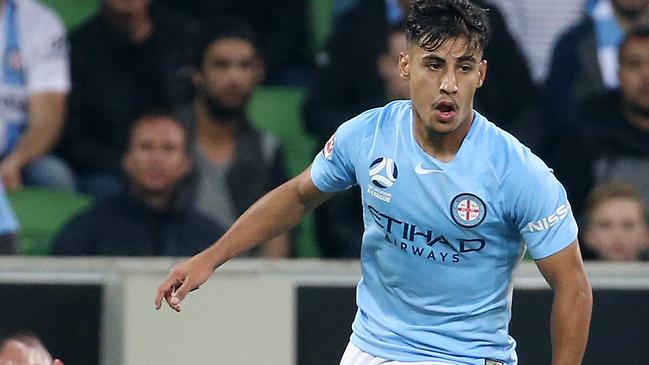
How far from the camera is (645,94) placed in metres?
7.06

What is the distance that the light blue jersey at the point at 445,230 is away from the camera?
3.72 meters

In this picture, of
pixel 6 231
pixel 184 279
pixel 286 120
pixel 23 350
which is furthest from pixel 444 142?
pixel 286 120

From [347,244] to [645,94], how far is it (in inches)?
68.3

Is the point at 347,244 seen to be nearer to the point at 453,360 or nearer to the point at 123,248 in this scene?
the point at 123,248

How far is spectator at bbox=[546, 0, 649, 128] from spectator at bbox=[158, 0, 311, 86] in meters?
1.35

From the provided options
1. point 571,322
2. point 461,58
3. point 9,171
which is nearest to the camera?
point 571,322

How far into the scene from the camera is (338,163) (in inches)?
161

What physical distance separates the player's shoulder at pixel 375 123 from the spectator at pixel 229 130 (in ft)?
9.24

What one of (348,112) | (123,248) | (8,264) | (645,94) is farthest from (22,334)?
(645,94)

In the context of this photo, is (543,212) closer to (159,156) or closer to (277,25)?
(159,156)

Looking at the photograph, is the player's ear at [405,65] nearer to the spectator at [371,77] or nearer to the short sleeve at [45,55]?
the spectator at [371,77]

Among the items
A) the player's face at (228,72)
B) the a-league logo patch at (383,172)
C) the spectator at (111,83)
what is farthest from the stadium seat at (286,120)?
the a-league logo patch at (383,172)

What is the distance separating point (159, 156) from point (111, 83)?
2.14ft

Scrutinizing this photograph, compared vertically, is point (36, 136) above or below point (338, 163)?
below
